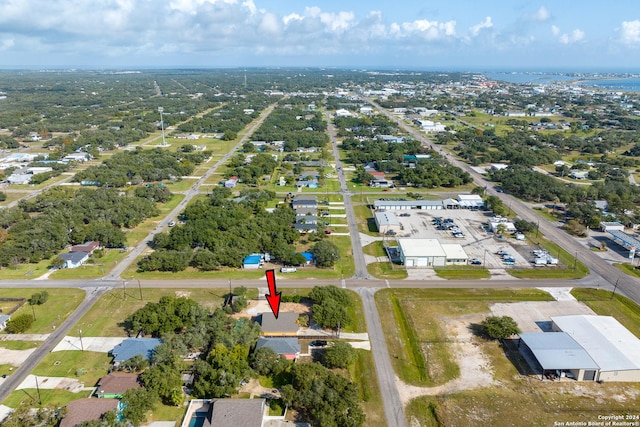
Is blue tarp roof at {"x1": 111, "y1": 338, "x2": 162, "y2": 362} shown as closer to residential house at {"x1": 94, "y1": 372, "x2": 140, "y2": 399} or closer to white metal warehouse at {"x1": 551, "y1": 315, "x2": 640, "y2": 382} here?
residential house at {"x1": 94, "y1": 372, "x2": 140, "y2": 399}

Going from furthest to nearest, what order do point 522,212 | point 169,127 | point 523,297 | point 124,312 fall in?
1. point 169,127
2. point 522,212
3. point 523,297
4. point 124,312

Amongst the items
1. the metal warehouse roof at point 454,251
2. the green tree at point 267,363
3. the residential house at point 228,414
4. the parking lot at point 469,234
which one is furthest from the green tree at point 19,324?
the metal warehouse roof at point 454,251

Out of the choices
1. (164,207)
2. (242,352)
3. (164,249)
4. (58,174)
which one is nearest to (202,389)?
(242,352)

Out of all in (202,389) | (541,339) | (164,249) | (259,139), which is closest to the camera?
(202,389)

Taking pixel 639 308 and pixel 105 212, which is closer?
pixel 639 308

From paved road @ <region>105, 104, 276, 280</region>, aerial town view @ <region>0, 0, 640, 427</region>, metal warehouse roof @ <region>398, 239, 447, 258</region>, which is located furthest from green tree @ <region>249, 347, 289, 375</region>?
paved road @ <region>105, 104, 276, 280</region>

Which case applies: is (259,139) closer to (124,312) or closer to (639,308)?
(124,312)

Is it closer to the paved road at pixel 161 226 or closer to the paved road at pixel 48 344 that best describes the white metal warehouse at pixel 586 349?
the paved road at pixel 48 344
